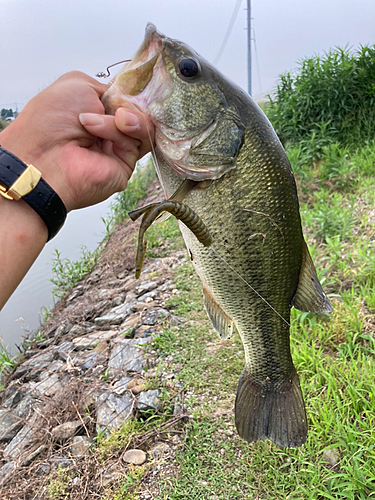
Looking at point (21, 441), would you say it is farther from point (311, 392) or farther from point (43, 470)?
point (311, 392)

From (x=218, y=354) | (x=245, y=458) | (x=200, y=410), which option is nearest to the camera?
(x=245, y=458)

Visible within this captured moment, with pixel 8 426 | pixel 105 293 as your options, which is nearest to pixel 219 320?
pixel 8 426

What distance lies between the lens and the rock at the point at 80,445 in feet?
8.04

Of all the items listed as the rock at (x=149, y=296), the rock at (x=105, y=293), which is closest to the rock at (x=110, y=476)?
the rock at (x=149, y=296)

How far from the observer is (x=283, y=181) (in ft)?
4.28

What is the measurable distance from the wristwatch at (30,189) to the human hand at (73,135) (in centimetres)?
7

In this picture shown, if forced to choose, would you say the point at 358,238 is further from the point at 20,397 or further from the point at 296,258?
the point at 20,397

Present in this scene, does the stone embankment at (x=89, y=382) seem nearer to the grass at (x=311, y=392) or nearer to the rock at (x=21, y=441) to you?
the rock at (x=21, y=441)

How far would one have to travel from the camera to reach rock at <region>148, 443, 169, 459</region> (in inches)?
91.4

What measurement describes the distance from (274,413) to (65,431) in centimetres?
174

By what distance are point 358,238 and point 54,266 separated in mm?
4277

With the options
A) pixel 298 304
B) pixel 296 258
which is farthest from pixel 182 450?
pixel 296 258

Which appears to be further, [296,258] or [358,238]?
[358,238]

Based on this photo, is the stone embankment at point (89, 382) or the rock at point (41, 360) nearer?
the stone embankment at point (89, 382)
